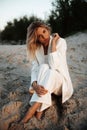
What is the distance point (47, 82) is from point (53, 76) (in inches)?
4.7

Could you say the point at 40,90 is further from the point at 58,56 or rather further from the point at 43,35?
the point at 43,35

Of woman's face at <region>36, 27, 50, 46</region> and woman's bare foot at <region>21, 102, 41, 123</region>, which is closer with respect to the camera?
woman's bare foot at <region>21, 102, 41, 123</region>

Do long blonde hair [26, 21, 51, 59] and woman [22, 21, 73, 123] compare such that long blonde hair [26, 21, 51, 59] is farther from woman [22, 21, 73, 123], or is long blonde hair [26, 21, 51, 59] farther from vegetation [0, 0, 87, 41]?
vegetation [0, 0, 87, 41]

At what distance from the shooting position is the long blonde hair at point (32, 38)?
4.32 metres

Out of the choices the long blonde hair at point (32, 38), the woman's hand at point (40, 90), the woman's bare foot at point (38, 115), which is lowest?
the woman's bare foot at point (38, 115)

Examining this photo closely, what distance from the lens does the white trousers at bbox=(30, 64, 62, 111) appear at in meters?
4.02

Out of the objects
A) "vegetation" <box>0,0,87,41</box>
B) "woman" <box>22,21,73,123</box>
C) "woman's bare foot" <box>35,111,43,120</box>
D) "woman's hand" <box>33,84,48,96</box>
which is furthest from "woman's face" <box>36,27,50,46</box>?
"vegetation" <box>0,0,87,41</box>

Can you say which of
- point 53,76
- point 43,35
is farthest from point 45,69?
point 43,35

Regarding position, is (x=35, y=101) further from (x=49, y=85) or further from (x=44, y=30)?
(x=44, y=30)

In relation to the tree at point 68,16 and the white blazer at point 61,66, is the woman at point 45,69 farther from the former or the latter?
the tree at point 68,16

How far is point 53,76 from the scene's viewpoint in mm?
4082

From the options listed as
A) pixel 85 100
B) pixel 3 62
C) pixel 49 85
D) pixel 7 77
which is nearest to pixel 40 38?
pixel 49 85

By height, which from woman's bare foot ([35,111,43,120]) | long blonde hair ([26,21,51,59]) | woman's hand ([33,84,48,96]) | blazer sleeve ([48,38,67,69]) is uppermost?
long blonde hair ([26,21,51,59])

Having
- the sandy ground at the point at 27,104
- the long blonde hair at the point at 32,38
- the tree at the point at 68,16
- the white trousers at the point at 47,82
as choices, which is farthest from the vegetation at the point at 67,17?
the white trousers at the point at 47,82
